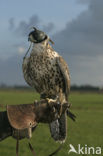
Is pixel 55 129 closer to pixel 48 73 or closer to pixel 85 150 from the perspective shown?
pixel 48 73

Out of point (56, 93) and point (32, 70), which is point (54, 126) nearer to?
point (56, 93)

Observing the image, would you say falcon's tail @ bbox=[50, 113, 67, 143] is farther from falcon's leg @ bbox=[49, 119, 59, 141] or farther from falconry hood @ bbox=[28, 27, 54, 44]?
falconry hood @ bbox=[28, 27, 54, 44]

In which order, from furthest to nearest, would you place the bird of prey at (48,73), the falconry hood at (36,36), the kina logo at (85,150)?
the kina logo at (85,150), the bird of prey at (48,73), the falconry hood at (36,36)

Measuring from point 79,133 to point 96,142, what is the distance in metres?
3.11

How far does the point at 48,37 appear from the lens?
6305mm

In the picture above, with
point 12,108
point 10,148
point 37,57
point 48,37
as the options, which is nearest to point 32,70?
point 37,57

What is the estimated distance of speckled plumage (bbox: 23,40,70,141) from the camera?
247 inches

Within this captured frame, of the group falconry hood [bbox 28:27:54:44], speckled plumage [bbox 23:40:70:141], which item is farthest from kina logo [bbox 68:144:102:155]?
falconry hood [bbox 28:27:54:44]

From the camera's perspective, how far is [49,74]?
639 cm

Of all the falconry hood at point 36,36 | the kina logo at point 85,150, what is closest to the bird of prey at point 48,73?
the falconry hood at point 36,36

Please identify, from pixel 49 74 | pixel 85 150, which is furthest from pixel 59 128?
pixel 85 150

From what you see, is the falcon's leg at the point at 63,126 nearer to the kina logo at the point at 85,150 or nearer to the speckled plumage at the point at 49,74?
the speckled plumage at the point at 49,74

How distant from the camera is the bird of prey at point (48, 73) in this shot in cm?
620

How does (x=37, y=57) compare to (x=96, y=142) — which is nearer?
(x=37, y=57)
